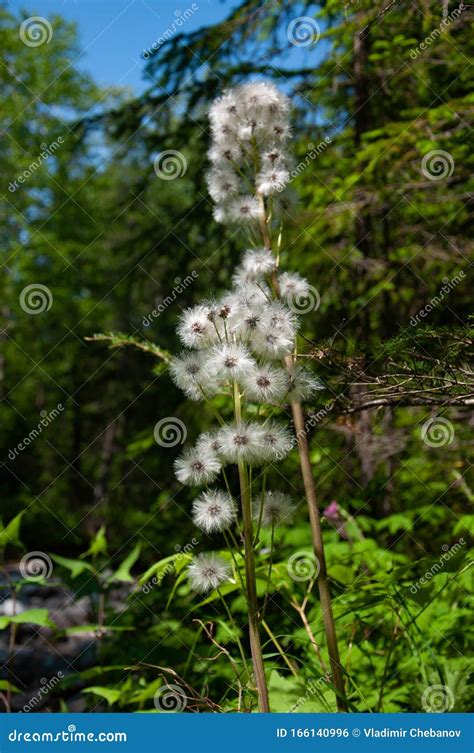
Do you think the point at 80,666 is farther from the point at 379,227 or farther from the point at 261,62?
the point at 261,62

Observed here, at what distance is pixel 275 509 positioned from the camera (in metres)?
1.77

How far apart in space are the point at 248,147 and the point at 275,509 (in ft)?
3.77

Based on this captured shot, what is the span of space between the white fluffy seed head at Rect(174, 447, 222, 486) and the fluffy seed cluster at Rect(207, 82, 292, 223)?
81 centimetres

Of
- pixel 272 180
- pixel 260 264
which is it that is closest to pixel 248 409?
pixel 260 264

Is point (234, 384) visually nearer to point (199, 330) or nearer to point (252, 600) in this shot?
point (199, 330)

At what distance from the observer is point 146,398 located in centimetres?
893

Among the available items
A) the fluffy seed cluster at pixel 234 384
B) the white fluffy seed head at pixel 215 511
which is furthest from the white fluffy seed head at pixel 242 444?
the white fluffy seed head at pixel 215 511

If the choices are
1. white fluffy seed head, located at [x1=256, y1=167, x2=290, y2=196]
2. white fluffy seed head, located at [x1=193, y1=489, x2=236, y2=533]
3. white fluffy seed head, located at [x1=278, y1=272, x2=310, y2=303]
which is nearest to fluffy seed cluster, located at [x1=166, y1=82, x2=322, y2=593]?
white fluffy seed head, located at [x1=193, y1=489, x2=236, y2=533]

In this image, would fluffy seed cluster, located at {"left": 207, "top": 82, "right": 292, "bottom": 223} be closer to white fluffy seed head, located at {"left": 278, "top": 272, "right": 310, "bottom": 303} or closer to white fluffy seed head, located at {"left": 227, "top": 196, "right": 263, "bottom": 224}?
white fluffy seed head, located at {"left": 227, "top": 196, "right": 263, "bottom": 224}

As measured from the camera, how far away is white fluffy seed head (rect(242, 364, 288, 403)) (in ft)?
5.43

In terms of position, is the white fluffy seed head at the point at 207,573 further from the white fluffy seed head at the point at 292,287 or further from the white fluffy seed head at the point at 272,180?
the white fluffy seed head at the point at 272,180

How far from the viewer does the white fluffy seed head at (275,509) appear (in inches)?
69.7
